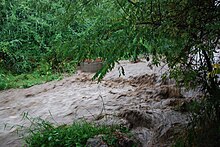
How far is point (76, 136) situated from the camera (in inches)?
126

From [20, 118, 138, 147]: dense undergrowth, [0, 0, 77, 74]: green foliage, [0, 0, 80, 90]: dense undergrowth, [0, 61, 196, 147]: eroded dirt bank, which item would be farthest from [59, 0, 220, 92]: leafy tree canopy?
[0, 0, 77, 74]: green foliage

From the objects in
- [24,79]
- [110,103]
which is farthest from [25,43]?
[110,103]

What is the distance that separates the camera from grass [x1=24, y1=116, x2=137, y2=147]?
120 inches

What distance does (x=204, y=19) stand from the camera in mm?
2156

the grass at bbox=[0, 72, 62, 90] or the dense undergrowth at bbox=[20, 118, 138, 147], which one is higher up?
the grass at bbox=[0, 72, 62, 90]

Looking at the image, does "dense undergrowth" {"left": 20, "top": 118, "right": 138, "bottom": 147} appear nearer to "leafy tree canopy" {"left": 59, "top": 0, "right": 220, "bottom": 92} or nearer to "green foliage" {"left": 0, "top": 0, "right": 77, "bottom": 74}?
"leafy tree canopy" {"left": 59, "top": 0, "right": 220, "bottom": 92}

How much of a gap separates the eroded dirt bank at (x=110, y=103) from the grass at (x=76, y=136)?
9.5 inches

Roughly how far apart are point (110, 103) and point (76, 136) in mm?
1612

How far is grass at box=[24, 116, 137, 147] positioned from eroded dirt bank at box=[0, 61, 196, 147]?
0.79ft

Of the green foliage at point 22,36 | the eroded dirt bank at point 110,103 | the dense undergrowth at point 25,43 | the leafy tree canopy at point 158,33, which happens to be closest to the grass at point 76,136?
the eroded dirt bank at point 110,103

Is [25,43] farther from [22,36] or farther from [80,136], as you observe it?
[80,136]

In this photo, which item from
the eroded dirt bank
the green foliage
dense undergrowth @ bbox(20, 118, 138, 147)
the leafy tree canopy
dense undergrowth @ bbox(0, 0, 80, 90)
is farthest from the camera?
the green foliage

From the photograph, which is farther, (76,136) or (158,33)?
(76,136)

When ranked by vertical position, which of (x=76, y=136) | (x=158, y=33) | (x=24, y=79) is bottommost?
(x=76, y=136)
